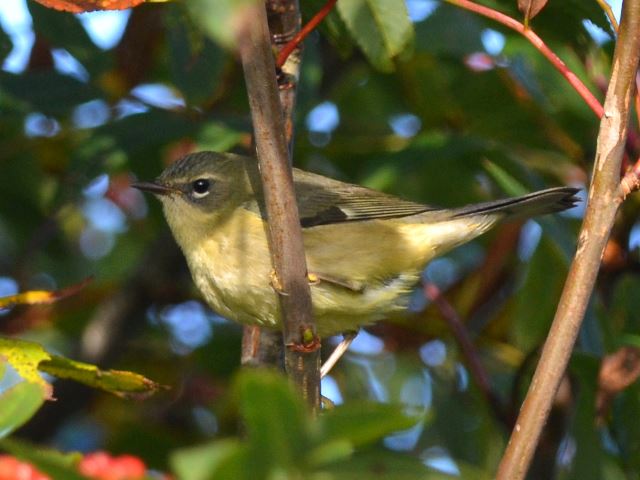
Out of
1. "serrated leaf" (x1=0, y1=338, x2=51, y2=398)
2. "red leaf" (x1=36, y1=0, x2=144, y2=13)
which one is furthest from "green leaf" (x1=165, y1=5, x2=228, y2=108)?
"serrated leaf" (x1=0, y1=338, x2=51, y2=398)

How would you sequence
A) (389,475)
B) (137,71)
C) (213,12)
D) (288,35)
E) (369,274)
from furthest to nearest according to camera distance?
1. (137,71)
2. (369,274)
3. (288,35)
4. (389,475)
5. (213,12)

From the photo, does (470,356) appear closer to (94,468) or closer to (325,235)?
(325,235)

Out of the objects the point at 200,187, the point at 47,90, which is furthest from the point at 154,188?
the point at 47,90

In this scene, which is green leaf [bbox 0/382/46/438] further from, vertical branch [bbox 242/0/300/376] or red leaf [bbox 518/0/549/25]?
red leaf [bbox 518/0/549/25]

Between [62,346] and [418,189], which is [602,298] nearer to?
[418,189]

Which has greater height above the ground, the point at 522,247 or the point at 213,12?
the point at 522,247

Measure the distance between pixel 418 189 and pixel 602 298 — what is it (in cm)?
113

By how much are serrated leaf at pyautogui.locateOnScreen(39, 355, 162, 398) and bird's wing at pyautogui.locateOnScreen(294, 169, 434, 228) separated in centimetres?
129

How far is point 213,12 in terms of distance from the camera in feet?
3.39

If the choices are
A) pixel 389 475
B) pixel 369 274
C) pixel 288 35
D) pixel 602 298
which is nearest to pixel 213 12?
pixel 389 475

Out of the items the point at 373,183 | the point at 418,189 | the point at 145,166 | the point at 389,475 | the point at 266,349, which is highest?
the point at 418,189

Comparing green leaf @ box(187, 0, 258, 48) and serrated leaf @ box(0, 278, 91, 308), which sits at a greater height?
serrated leaf @ box(0, 278, 91, 308)

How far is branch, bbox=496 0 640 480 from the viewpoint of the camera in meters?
1.80

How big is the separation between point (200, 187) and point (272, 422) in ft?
9.18
